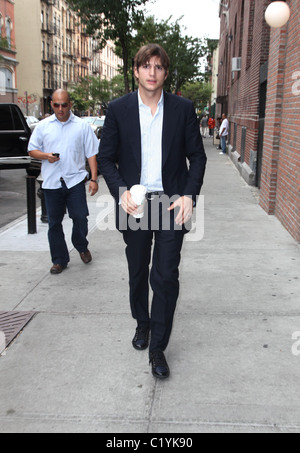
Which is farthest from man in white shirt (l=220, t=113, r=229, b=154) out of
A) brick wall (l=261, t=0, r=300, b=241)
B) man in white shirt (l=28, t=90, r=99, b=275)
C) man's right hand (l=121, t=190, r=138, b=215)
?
man's right hand (l=121, t=190, r=138, b=215)

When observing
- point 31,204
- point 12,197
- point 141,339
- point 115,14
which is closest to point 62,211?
point 31,204

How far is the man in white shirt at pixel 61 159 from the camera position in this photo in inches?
202

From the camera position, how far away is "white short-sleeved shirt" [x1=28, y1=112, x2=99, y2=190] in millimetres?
5145

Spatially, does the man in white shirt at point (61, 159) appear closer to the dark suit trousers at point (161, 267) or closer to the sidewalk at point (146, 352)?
the sidewalk at point (146, 352)

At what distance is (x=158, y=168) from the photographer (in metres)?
3.20

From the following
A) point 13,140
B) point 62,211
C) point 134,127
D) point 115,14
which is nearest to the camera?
point 134,127

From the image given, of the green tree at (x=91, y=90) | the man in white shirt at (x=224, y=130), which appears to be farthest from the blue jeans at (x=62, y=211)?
the green tree at (x=91, y=90)

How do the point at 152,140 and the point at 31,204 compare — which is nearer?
the point at 152,140

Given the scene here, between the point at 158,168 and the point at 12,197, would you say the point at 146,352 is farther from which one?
the point at 12,197

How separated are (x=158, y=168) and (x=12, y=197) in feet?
27.6

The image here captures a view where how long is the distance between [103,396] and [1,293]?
85.8 inches

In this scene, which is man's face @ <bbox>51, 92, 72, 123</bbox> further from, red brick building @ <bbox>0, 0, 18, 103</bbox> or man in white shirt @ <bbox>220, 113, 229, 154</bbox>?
red brick building @ <bbox>0, 0, 18, 103</bbox>
